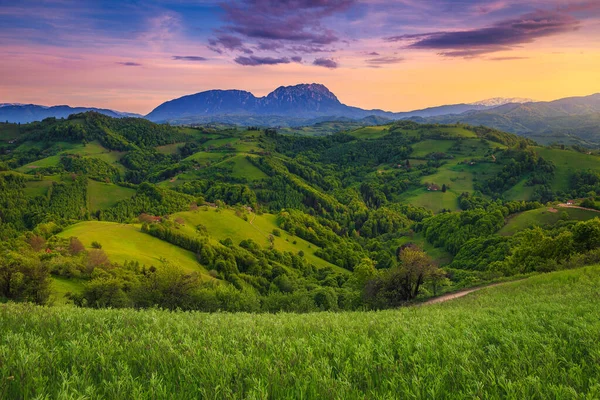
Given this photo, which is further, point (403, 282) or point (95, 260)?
point (95, 260)

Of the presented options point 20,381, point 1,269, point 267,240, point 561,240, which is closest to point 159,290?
point 1,269

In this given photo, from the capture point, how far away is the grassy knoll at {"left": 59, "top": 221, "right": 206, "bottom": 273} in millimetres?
81938

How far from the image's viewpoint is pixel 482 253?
10575 centimetres

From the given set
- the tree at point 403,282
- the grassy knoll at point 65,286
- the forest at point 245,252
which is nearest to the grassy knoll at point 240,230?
the forest at point 245,252

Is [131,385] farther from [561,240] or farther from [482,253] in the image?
[482,253]

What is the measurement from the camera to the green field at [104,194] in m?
182

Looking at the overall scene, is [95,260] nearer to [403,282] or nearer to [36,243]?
[36,243]

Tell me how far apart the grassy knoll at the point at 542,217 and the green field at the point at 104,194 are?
196 metres

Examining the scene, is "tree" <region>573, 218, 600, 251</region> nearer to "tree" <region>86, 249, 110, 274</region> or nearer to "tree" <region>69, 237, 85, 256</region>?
"tree" <region>86, 249, 110, 274</region>

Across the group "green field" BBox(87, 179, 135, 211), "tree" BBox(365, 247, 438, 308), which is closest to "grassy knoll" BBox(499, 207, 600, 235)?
"tree" BBox(365, 247, 438, 308)

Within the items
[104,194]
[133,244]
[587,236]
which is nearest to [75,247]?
[133,244]

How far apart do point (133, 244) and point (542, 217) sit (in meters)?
149

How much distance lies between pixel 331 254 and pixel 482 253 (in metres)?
65.6

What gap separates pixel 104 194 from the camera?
189 meters
